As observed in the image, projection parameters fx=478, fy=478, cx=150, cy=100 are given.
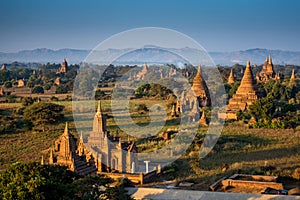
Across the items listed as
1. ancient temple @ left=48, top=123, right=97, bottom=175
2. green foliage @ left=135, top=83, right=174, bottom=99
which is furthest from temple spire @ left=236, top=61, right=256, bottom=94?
ancient temple @ left=48, top=123, right=97, bottom=175

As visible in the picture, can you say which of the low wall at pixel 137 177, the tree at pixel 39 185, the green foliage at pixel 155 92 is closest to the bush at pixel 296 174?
the low wall at pixel 137 177

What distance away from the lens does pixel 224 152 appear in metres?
25.2

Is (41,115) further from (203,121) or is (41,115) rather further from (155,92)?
(155,92)

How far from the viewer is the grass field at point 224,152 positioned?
67.0 ft

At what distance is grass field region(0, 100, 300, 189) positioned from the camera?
67.0 ft

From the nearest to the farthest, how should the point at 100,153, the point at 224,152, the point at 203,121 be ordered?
1. the point at 100,153
2. the point at 224,152
3. the point at 203,121

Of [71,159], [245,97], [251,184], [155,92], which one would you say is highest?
[155,92]

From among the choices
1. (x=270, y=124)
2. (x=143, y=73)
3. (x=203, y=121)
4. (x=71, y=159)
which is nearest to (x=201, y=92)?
(x=203, y=121)

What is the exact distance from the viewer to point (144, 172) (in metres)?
20.2

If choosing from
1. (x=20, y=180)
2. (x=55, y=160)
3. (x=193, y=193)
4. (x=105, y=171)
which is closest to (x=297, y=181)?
(x=193, y=193)

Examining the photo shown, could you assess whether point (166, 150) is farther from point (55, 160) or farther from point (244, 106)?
point (244, 106)

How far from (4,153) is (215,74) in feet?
200

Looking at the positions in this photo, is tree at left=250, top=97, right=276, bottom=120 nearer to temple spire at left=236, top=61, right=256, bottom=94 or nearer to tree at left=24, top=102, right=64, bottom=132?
temple spire at left=236, top=61, right=256, bottom=94

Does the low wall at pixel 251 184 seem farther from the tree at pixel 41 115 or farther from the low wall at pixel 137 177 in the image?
the tree at pixel 41 115
